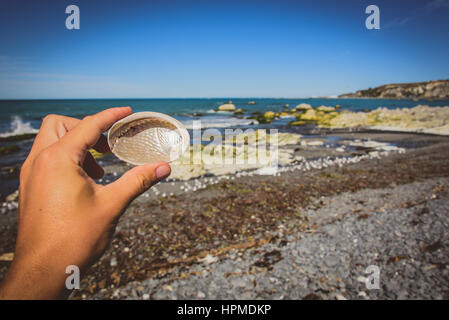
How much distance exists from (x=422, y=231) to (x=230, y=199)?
223 inches

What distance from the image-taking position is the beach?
13.6ft

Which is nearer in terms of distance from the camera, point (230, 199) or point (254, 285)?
point (254, 285)

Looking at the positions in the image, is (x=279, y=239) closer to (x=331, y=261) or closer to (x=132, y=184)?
(x=331, y=261)

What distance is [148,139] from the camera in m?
2.62

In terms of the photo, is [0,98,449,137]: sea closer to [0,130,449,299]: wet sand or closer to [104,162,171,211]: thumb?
[0,130,449,299]: wet sand

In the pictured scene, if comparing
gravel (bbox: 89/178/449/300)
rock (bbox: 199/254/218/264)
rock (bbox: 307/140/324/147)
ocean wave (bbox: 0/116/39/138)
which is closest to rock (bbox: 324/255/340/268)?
Result: gravel (bbox: 89/178/449/300)

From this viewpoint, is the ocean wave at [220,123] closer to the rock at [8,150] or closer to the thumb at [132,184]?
the rock at [8,150]

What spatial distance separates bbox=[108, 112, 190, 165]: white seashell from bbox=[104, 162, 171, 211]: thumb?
36 cm

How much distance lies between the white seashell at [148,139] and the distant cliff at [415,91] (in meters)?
158

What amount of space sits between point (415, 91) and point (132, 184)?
7229 inches

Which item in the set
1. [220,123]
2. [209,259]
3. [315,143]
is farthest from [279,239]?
[220,123]
